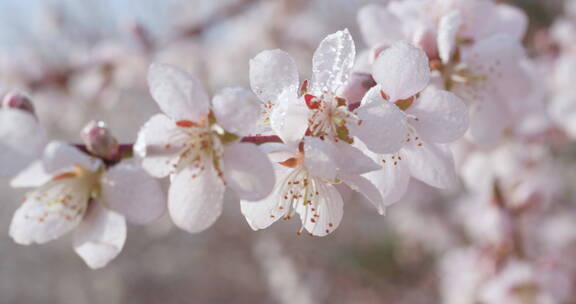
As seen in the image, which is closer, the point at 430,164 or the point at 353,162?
the point at 353,162

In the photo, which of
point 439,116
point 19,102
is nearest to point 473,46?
point 439,116

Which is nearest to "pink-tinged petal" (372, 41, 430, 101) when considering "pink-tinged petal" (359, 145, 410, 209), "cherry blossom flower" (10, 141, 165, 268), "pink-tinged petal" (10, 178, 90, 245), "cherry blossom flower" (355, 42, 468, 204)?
"cherry blossom flower" (355, 42, 468, 204)

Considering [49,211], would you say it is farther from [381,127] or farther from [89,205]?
[381,127]

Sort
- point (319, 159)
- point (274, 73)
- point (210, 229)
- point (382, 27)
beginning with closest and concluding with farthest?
point (319, 159)
point (274, 73)
point (382, 27)
point (210, 229)

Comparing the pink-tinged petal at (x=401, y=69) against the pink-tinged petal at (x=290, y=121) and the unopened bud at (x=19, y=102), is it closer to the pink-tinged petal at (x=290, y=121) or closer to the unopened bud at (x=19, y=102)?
the pink-tinged petal at (x=290, y=121)

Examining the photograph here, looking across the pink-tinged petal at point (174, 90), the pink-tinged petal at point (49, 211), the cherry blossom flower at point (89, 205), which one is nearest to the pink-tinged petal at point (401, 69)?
the pink-tinged petal at point (174, 90)

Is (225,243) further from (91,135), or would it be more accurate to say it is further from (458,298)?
(91,135)

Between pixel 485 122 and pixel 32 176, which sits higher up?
pixel 32 176
